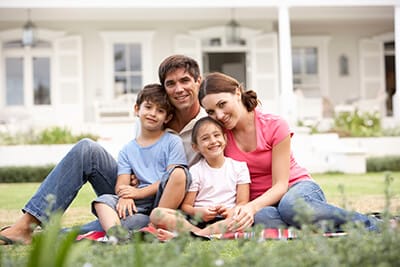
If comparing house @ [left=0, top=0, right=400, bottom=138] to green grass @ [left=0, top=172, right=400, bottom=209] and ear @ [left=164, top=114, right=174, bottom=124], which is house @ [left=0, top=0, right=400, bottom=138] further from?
ear @ [left=164, top=114, right=174, bottom=124]

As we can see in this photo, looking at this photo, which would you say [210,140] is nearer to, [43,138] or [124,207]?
[124,207]

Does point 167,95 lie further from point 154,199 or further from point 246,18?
point 246,18

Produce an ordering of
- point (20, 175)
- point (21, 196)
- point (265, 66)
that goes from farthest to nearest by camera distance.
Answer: point (265, 66) → point (20, 175) → point (21, 196)

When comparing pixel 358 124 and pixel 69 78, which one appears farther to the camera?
pixel 69 78

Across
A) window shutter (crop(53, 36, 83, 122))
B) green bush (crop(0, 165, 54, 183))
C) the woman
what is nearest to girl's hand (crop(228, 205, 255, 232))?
the woman

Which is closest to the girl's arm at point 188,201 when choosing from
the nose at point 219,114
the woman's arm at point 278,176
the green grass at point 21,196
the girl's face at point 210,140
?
the girl's face at point 210,140

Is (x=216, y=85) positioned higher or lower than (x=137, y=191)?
higher

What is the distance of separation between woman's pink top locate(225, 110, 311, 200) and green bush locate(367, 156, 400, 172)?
6.16 meters

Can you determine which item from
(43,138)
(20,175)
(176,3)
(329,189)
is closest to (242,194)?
(329,189)

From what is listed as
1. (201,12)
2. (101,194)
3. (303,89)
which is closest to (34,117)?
(201,12)

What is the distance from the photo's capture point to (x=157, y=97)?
140 inches

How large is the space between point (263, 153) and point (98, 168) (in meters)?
0.90

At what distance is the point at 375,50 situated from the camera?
14.8m

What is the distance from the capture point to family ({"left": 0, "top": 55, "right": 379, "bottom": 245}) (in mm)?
3352
